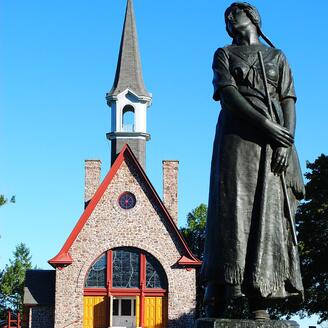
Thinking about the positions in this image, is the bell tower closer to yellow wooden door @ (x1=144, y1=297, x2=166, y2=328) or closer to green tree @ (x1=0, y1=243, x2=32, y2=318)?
yellow wooden door @ (x1=144, y1=297, x2=166, y2=328)

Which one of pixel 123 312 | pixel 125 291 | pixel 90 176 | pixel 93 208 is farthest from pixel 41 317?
pixel 90 176

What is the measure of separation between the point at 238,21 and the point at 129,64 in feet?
144

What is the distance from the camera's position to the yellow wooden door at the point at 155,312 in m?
40.0

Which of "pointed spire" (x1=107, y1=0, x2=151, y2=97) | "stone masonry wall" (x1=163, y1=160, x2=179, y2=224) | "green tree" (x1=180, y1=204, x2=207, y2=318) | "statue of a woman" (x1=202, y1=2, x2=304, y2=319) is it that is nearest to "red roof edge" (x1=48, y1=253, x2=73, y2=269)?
"stone masonry wall" (x1=163, y1=160, x2=179, y2=224)

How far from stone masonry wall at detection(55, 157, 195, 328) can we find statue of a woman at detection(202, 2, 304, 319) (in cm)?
3443

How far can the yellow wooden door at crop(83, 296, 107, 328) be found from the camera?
39688 millimetres

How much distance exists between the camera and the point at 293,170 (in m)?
6.29

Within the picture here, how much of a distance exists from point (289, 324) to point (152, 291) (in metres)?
34.9

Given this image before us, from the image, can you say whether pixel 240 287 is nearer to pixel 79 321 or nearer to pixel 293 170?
pixel 293 170

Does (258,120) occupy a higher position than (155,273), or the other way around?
(258,120)

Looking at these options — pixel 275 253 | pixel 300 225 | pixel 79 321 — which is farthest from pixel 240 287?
pixel 79 321

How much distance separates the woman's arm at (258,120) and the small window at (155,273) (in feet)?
115

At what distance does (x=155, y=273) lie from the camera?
4075cm

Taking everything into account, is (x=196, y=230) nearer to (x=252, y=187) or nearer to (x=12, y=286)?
(x=12, y=286)
